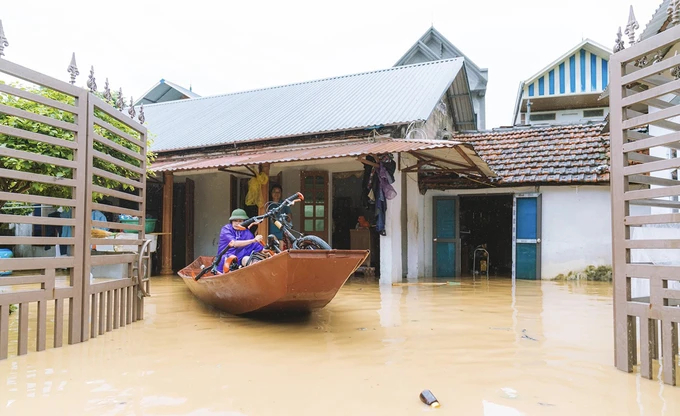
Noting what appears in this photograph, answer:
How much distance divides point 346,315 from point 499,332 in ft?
6.06

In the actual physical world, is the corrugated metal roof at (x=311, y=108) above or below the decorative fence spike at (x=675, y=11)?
above

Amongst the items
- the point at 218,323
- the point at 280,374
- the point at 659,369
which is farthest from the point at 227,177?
the point at 659,369

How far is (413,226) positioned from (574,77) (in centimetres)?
1112

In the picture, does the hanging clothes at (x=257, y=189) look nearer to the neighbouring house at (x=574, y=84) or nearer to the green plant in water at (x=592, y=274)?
the green plant in water at (x=592, y=274)

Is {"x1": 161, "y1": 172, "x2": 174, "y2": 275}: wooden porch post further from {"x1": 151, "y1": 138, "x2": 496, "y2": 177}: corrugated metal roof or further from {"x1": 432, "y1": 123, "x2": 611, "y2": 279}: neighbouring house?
{"x1": 432, "y1": 123, "x2": 611, "y2": 279}: neighbouring house

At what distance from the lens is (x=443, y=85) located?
35.7 ft

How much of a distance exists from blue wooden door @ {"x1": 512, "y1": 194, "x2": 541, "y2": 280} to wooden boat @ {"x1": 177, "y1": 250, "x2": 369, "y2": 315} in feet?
21.5

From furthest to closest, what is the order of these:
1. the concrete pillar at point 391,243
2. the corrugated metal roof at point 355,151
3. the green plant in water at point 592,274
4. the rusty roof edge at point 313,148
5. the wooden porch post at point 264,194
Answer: the green plant in water at point 592,274 < the wooden porch post at point 264,194 < the concrete pillar at point 391,243 < the corrugated metal roof at point 355,151 < the rusty roof edge at point 313,148

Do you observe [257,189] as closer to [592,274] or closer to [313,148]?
[313,148]

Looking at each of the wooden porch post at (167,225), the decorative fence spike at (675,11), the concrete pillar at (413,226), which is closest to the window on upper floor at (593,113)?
the concrete pillar at (413,226)

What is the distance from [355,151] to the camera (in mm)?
8172

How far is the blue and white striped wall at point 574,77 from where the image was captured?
55.5 feet

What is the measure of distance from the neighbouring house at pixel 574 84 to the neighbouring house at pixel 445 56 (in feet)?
4.89

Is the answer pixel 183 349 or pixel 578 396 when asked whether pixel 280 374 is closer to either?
pixel 183 349
